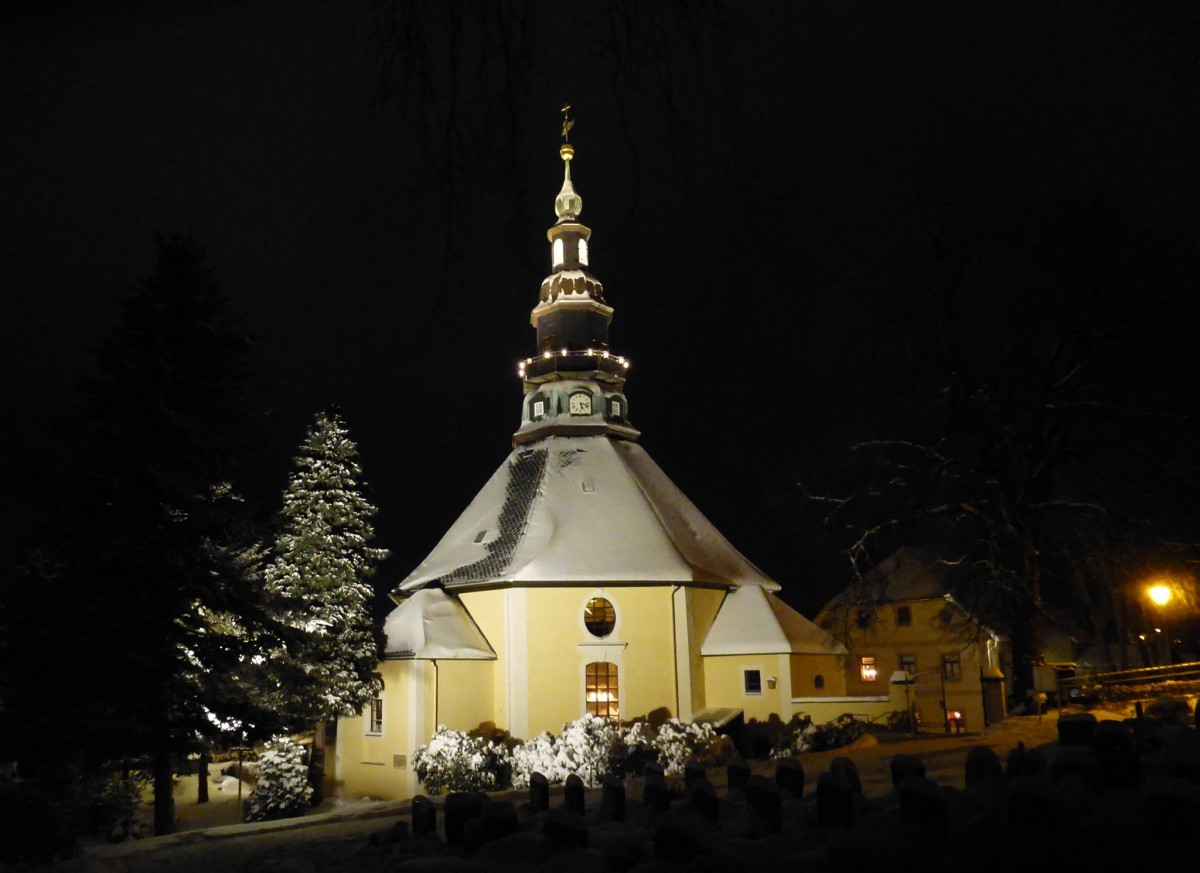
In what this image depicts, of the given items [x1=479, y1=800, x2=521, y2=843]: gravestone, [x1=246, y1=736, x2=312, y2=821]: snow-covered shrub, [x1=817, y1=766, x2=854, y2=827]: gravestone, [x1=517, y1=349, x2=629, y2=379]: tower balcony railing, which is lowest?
[x1=246, y1=736, x2=312, y2=821]: snow-covered shrub

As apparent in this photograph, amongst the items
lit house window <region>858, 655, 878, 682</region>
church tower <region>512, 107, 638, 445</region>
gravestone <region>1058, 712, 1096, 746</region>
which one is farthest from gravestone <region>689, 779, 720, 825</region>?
lit house window <region>858, 655, 878, 682</region>

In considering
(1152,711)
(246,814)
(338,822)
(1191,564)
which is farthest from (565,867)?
(246,814)

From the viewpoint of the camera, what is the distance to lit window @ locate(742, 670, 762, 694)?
28406mm

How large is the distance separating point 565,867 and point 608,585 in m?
21.8

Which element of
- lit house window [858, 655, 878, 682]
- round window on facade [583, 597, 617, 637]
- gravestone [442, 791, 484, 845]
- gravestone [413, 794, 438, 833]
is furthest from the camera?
lit house window [858, 655, 878, 682]

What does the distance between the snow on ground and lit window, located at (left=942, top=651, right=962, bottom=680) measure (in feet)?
54.4

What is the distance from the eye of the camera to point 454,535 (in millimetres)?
32594

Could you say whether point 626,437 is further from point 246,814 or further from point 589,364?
point 246,814

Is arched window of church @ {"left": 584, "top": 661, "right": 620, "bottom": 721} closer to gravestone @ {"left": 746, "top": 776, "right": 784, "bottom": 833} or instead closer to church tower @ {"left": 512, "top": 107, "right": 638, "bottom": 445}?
church tower @ {"left": 512, "top": 107, "right": 638, "bottom": 445}

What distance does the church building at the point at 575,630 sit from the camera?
87.3 feet

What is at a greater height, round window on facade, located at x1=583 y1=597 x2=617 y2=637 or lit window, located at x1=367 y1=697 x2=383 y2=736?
round window on facade, located at x1=583 y1=597 x2=617 y2=637

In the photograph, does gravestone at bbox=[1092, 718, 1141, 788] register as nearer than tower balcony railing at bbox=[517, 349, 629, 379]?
Yes

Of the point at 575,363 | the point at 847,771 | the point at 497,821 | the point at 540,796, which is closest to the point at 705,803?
the point at 847,771

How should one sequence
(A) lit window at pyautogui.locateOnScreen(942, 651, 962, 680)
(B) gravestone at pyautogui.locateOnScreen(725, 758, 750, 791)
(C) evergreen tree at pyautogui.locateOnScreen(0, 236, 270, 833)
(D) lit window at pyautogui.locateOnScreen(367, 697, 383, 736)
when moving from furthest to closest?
(A) lit window at pyautogui.locateOnScreen(942, 651, 962, 680), (D) lit window at pyautogui.locateOnScreen(367, 697, 383, 736), (C) evergreen tree at pyautogui.locateOnScreen(0, 236, 270, 833), (B) gravestone at pyautogui.locateOnScreen(725, 758, 750, 791)
